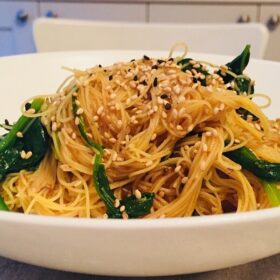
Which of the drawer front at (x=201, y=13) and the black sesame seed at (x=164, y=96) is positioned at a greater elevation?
the black sesame seed at (x=164, y=96)

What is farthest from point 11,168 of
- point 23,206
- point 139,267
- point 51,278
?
point 139,267

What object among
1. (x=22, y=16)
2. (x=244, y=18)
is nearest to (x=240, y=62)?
(x=244, y=18)

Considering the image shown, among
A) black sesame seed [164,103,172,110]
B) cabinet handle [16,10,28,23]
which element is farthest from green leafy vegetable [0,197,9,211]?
cabinet handle [16,10,28,23]

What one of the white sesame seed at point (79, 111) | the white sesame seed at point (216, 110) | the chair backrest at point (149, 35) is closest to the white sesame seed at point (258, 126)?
the white sesame seed at point (216, 110)

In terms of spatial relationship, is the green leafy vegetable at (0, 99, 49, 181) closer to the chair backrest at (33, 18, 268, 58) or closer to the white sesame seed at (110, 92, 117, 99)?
the white sesame seed at (110, 92, 117, 99)

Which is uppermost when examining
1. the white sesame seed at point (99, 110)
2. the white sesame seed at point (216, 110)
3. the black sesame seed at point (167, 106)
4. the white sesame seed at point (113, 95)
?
the white sesame seed at point (113, 95)

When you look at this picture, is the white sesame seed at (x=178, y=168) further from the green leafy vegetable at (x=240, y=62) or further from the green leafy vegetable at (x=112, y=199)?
the green leafy vegetable at (x=240, y=62)

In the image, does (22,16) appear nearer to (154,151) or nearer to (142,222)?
(154,151)
